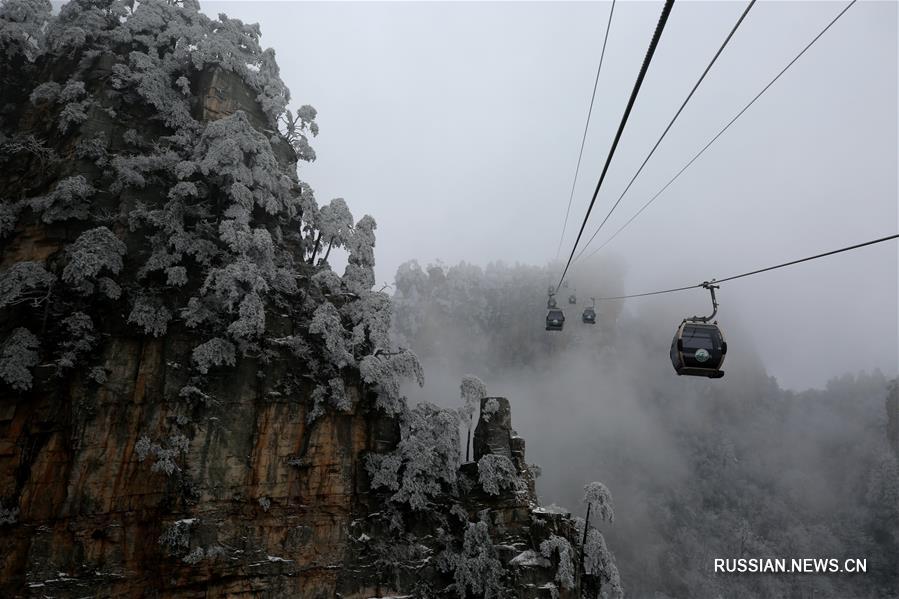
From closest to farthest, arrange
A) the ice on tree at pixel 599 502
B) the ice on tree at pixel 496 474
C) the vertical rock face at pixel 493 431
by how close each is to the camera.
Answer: the ice on tree at pixel 496 474, the ice on tree at pixel 599 502, the vertical rock face at pixel 493 431

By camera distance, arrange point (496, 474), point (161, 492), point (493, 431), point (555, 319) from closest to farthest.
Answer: point (161, 492)
point (555, 319)
point (496, 474)
point (493, 431)

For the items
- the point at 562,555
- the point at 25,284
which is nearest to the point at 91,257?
the point at 25,284

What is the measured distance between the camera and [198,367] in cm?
1577

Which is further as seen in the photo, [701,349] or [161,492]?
[161,492]

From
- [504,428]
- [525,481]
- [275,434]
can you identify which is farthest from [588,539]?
[275,434]

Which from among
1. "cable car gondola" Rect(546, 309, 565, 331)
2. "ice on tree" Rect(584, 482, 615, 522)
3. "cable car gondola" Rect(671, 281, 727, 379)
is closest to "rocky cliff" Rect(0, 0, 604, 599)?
"ice on tree" Rect(584, 482, 615, 522)

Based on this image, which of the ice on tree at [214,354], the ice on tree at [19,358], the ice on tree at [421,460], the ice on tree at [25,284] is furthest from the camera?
the ice on tree at [421,460]

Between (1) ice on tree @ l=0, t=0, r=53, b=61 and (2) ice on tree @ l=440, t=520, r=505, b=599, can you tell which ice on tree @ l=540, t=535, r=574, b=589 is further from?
(1) ice on tree @ l=0, t=0, r=53, b=61

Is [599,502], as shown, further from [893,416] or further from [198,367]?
[893,416]

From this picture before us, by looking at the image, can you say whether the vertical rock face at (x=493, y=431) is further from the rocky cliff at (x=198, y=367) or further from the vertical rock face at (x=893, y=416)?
the vertical rock face at (x=893, y=416)

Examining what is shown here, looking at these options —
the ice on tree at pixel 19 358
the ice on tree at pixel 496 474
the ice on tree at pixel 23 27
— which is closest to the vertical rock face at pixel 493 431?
the ice on tree at pixel 496 474

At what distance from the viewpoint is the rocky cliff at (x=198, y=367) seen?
47.3 feet

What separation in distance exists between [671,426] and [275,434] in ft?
187

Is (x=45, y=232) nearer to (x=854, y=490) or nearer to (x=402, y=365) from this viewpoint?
(x=402, y=365)
